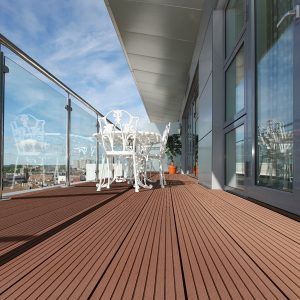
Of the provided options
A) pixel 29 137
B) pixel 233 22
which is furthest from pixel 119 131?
pixel 233 22

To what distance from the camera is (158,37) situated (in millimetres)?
6316

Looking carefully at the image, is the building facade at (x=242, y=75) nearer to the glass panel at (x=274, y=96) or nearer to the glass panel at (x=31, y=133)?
the glass panel at (x=274, y=96)

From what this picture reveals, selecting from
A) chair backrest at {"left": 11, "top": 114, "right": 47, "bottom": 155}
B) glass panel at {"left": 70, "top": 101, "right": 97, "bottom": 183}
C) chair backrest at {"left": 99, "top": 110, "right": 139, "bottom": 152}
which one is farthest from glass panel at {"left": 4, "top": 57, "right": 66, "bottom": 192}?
chair backrest at {"left": 99, "top": 110, "right": 139, "bottom": 152}

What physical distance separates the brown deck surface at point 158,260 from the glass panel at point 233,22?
7.38 feet

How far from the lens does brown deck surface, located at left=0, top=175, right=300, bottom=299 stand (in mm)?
833

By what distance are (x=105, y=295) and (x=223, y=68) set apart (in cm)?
350

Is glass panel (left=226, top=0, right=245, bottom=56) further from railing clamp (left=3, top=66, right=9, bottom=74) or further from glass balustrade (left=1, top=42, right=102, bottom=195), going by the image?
railing clamp (left=3, top=66, right=9, bottom=74)

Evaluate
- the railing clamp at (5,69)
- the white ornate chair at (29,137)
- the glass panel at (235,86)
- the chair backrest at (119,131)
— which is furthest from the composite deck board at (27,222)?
the glass panel at (235,86)

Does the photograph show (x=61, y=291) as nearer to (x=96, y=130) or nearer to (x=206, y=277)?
(x=206, y=277)

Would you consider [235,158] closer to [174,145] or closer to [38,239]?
[38,239]

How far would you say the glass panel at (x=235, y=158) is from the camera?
127 inches

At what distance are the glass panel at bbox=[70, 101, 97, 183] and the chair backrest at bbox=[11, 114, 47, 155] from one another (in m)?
1.07

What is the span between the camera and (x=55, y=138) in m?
4.02

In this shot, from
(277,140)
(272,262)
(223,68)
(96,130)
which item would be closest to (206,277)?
(272,262)
